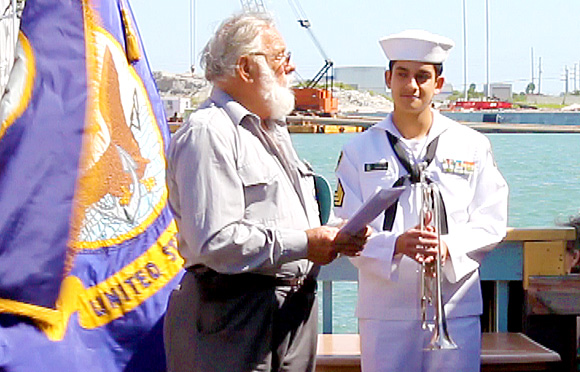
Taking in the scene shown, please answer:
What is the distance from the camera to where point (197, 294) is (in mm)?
2443

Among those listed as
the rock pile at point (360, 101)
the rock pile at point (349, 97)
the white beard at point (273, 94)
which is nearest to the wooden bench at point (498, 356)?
the white beard at point (273, 94)

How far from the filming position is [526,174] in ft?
68.7

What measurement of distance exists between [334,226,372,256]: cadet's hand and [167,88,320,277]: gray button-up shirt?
0.08 m

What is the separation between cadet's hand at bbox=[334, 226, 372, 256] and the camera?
2.37m

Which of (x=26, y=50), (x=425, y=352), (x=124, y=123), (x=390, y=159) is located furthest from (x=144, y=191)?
(x=425, y=352)

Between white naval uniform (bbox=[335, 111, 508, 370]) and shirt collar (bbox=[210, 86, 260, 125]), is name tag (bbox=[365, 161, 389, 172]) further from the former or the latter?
shirt collar (bbox=[210, 86, 260, 125])

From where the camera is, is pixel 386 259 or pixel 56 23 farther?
pixel 56 23

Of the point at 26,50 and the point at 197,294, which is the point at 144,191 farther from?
the point at 197,294

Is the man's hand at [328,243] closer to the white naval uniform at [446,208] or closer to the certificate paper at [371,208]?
Result: the certificate paper at [371,208]

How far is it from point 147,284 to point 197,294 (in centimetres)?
83

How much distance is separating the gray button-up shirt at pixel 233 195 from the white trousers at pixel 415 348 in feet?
1.63

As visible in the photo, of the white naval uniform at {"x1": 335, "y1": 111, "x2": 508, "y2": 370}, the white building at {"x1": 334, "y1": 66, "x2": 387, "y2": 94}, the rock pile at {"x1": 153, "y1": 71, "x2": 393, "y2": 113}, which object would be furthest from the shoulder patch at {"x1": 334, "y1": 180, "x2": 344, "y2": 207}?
the white building at {"x1": 334, "y1": 66, "x2": 387, "y2": 94}

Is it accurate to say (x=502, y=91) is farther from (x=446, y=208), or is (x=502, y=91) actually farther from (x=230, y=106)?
(x=230, y=106)

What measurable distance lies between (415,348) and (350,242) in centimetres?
63
